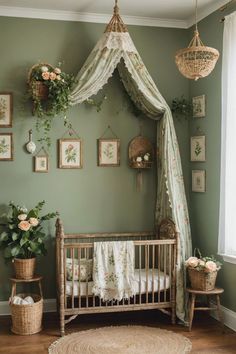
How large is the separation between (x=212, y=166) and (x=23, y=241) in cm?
188

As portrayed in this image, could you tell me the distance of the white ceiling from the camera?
4.50 metres

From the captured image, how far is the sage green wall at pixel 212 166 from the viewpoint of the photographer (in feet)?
14.8

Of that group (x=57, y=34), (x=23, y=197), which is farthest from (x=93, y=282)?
(x=57, y=34)

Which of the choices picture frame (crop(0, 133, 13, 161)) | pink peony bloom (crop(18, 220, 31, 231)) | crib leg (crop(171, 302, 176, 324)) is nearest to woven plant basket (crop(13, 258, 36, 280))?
pink peony bloom (crop(18, 220, 31, 231))

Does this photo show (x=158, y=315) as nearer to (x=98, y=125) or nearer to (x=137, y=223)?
(x=137, y=223)

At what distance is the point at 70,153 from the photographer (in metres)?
4.86

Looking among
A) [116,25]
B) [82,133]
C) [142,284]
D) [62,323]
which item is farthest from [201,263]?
[116,25]

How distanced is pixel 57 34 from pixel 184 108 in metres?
1.45

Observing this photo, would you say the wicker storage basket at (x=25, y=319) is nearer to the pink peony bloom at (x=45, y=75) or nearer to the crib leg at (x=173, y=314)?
the crib leg at (x=173, y=314)

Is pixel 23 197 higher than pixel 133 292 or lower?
higher

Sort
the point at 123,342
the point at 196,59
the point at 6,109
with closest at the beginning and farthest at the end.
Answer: the point at 196,59 → the point at 123,342 → the point at 6,109

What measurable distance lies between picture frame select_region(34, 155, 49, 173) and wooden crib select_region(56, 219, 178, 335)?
64 cm

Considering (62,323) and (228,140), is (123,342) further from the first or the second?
(228,140)

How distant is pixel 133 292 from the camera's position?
4.34 meters
